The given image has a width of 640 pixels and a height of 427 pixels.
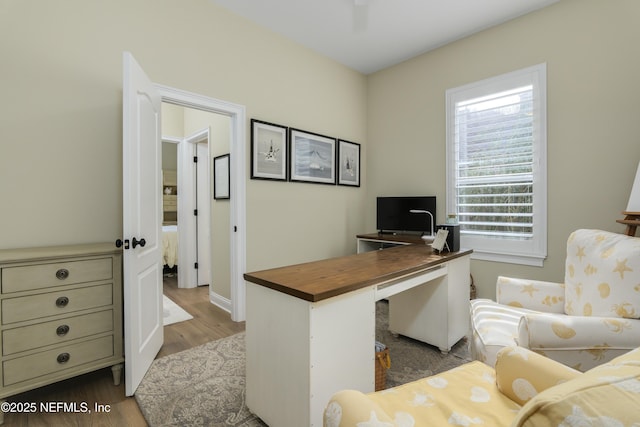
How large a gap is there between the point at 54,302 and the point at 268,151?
2.06 metres

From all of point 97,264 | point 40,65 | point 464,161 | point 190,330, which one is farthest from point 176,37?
point 464,161

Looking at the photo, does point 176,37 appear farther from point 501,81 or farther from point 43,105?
point 501,81

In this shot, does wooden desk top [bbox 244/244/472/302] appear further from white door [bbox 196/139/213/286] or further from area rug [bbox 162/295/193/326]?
white door [bbox 196/139/213/286]

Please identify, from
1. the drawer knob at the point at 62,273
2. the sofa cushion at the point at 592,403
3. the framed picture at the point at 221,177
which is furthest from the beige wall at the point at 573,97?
the drawer knob at the point at 62,273

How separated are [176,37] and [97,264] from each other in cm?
188

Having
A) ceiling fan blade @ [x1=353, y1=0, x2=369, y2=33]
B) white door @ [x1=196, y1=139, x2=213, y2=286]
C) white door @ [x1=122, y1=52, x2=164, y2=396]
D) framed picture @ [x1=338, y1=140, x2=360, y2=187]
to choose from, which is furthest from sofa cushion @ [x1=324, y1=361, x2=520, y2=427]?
white door @ [x1=196, y1=139, x2=213, y2=286]

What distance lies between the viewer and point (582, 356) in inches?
52.9

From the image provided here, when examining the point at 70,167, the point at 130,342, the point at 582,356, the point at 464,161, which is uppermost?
the point at 464,161

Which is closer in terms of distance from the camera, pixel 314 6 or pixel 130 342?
pixel 130 342

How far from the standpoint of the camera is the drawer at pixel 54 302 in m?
1.58

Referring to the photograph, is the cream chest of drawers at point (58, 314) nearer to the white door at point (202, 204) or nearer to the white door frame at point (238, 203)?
the white door frame at point (238, 203)

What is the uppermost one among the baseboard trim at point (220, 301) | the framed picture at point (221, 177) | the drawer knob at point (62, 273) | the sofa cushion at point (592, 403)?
the framed picture at point (221, 177)

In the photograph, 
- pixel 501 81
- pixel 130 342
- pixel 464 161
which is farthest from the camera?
pixel 464 161

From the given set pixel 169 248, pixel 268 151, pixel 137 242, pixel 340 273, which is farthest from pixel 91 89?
pixel 169 248
